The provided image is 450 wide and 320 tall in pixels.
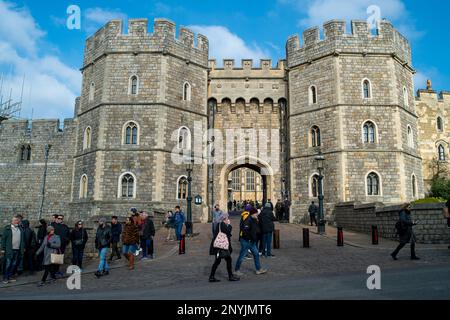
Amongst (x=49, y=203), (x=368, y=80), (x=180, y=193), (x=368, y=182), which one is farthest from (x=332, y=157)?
(x=49, y=203)

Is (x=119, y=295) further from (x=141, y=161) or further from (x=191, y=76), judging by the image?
(x=191, y=76)

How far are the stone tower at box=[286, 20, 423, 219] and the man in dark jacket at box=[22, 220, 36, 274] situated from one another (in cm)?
1451

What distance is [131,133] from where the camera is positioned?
2070 centimetres

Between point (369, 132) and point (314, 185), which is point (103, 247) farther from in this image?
Result: point (369, 132)

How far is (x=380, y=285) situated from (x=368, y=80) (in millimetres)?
16848

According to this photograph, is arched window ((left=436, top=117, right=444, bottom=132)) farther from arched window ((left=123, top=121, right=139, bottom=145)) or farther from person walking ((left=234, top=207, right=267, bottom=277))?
person walking ((left=234, top=207, right=267, bottom=277))

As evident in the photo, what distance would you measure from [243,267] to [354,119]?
45.2ft

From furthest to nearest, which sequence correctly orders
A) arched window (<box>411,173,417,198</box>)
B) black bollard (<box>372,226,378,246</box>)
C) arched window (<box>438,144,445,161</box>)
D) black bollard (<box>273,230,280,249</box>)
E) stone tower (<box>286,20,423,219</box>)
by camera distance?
arched window (<box>438,144,445,161</box>)
arched window (<box>411,173,417,198</box>)
stone tower (<box>286,20,423,219</box>)
black bollard (<box>372,226,378,246</box>)
black bollard (<box>273,230,280,249</box>)

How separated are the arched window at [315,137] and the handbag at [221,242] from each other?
14.7m

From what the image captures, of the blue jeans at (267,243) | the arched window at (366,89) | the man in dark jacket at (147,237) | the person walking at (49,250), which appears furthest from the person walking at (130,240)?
the arched window at (366,89)

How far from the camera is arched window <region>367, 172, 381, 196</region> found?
19.9m

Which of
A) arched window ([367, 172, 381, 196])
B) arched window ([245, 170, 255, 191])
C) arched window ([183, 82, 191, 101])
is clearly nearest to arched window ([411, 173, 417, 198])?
arched window ([367, 172, 381, 196])

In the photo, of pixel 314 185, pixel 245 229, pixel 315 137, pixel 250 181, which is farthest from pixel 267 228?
pixel 250 181

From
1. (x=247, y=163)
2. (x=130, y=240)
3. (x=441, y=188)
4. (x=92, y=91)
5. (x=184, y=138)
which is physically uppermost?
(x=92, y=91)
